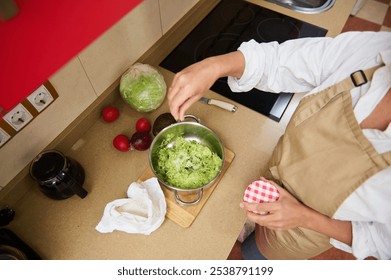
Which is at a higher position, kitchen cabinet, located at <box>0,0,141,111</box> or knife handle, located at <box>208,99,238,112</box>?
kitchen cabinet, located at <box>0,0,141,111</box>

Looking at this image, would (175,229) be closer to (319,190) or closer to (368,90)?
(319,190)

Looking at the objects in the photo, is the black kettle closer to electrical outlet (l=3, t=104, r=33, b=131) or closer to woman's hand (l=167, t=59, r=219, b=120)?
electrical outlet (l=3, t=104, r=33, b=131)

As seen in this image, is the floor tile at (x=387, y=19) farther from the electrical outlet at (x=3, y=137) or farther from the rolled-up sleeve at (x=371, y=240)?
the electrical outlet at (x=3, y=137)

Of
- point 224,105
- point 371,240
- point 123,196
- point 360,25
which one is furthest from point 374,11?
point 123,196

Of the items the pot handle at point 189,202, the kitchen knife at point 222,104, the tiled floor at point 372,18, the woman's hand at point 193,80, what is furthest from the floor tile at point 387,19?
the pot handle at point 189,202

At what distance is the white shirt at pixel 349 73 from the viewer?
0.61m

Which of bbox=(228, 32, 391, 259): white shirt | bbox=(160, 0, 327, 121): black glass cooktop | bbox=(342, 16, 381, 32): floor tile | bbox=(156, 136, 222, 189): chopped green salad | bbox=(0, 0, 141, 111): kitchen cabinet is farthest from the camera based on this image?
bbox=(342, 16, 381, 32): floor tile

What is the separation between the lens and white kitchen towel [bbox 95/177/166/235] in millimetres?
779

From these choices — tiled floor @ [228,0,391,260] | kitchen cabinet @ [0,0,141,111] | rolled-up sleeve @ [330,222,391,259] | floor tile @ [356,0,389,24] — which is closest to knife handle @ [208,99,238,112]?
rolled-up sleeve @ [330,222,391,259]

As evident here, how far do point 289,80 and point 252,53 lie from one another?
6.4 inches

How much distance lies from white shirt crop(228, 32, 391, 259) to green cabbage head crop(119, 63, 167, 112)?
11.4 inches

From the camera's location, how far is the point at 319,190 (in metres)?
0.69

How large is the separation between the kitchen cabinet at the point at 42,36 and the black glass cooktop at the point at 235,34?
2.83 ft
